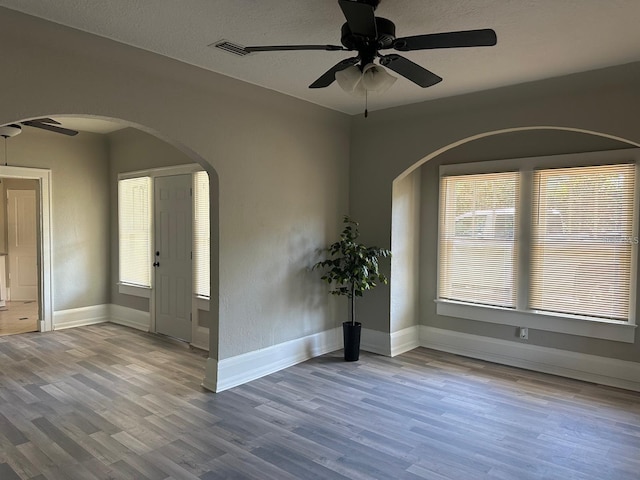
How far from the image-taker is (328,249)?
16.6ft

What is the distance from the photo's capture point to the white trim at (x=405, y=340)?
5.01 meters

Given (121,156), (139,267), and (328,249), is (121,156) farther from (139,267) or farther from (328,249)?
(328,249)

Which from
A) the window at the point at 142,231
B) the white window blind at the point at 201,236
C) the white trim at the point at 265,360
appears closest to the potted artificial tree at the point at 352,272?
the white trim at the point at 265,360

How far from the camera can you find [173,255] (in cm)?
568

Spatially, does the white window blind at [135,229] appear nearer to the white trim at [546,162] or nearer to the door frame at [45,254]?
the door frame at [45,254]

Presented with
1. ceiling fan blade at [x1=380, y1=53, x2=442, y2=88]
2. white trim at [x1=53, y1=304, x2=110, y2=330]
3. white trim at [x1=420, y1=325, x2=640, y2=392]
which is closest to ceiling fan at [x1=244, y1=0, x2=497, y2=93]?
ceiling fan blade at [x1=380, y1=53, x2=442, y2=88]

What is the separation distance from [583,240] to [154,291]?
16.6 ft

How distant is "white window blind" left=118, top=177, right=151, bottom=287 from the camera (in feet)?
20.0

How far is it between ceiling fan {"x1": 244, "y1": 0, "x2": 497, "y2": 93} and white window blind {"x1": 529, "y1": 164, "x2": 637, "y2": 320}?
2.39 m

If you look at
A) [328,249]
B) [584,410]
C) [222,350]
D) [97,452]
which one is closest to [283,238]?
[328,249]

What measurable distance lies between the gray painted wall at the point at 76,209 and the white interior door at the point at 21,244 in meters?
2.47

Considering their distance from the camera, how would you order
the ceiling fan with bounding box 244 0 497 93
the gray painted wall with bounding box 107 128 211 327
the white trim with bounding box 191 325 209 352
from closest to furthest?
the ceiling fan with bounding box 244 0 497 93 < the white trim with bounding box 191 325 209 352 < the gray painted wall with bounding box 107 128 211 327

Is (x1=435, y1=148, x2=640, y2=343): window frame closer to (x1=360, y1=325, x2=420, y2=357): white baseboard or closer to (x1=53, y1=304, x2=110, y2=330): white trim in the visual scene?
(x1=360, y1=325, x2=420, y2=357): white baseboard

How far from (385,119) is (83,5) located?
3.16 metres
